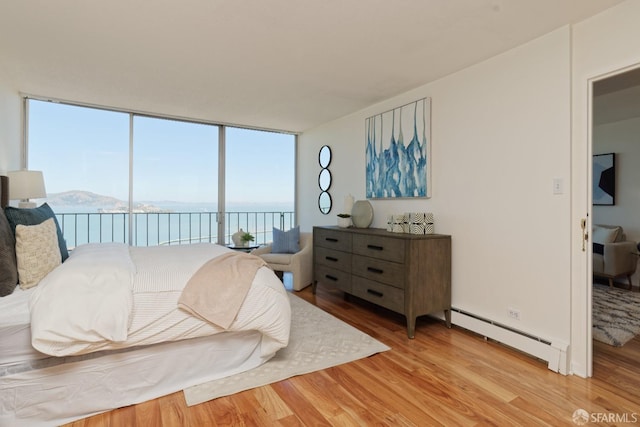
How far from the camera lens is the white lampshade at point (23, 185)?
2969 mm

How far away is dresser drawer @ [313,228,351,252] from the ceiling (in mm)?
1520

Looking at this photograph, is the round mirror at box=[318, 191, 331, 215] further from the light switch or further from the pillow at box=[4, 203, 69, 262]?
the pillow at box=[4, 203, 69, 262]

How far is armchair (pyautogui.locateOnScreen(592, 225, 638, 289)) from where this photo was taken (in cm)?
411

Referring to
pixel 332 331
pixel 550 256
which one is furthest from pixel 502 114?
pixel 332 331

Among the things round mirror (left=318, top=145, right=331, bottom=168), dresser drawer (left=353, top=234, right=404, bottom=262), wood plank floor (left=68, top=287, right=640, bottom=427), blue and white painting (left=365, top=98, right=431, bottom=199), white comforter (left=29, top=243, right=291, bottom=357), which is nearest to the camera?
white comforter (left=29, top=243, right=291, bottom=357)

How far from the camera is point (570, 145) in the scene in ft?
7.14

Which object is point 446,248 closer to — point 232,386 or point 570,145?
point 570,145

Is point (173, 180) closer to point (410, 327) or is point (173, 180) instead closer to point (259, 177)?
point (259, 177)

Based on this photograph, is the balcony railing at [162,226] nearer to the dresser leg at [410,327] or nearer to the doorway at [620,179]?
the dresser leg at [410,327]

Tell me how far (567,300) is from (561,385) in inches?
21.3

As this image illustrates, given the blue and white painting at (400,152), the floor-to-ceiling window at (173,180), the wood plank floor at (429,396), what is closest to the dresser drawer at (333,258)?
the blue and white painting at (400,152)

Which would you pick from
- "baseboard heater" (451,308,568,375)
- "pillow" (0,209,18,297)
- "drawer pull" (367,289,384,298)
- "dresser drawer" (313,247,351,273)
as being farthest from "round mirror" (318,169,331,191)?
"pillow" (0,209,18,297)

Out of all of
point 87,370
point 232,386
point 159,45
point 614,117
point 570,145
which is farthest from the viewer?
point 614,117

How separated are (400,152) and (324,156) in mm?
1624
